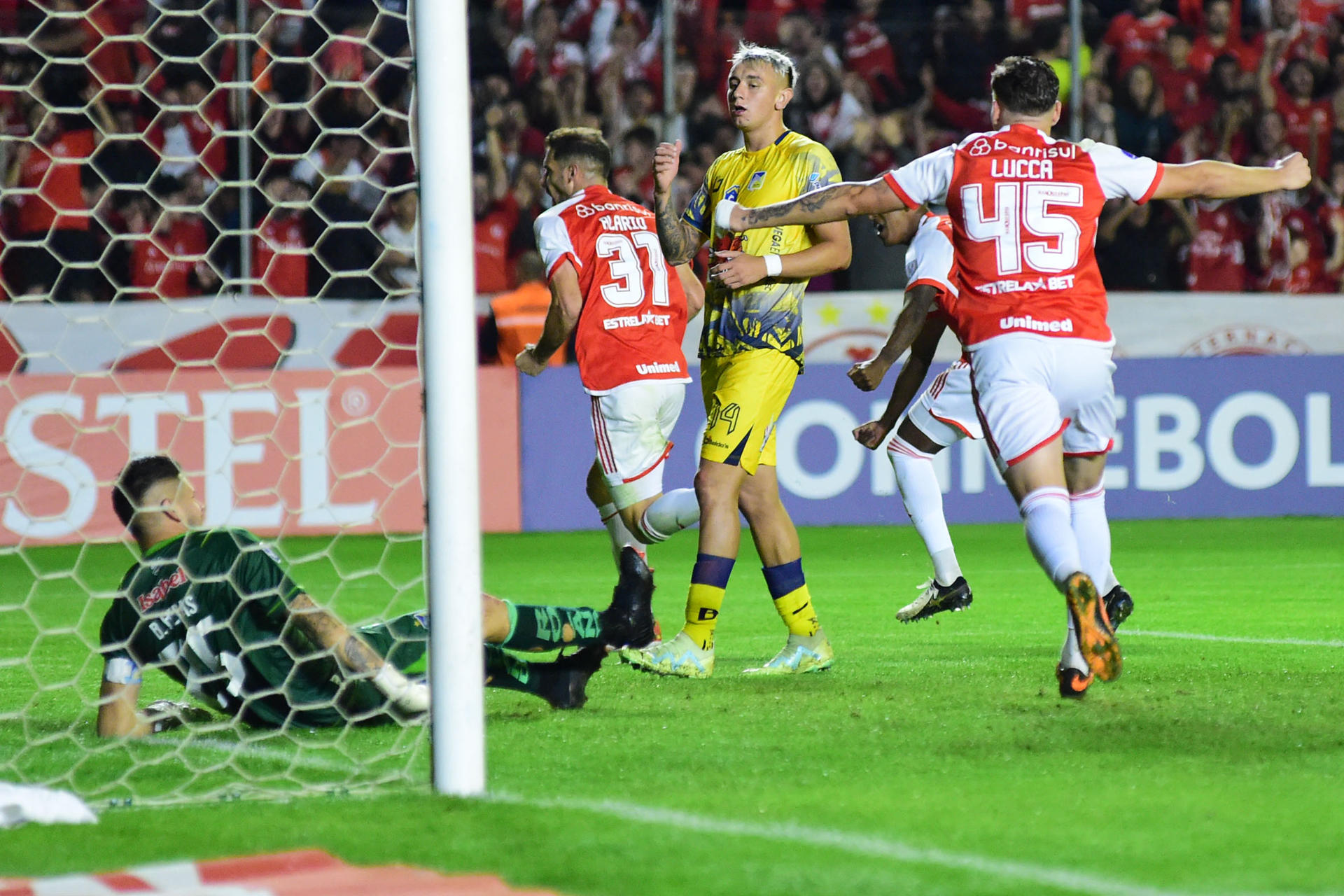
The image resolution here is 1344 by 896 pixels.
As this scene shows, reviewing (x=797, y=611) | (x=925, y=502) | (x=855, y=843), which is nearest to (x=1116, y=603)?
(x=797, y=611)

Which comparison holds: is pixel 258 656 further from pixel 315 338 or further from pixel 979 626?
pixel 315 338

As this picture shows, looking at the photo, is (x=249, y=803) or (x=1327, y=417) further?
(x=1327, y=417)

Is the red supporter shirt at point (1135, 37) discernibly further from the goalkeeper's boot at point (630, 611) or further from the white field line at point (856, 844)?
the white field line at point (856, 844)

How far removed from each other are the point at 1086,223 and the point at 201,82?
7.53m

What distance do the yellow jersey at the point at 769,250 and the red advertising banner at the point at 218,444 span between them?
179 inches

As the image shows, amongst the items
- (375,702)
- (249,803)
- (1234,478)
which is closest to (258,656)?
(375,702)

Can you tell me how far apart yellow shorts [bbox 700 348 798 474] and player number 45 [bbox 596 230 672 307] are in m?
0.54

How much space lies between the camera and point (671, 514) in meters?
5.95

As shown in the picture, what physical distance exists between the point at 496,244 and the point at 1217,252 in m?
5.11

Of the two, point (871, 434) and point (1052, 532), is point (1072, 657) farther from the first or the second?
point (871, 434)

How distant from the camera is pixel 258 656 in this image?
4.43m

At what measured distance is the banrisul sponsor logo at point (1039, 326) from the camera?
195 inches

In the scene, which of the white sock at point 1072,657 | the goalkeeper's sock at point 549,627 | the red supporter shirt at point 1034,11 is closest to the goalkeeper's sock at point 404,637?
the goalkeeper's sock at point 549,627

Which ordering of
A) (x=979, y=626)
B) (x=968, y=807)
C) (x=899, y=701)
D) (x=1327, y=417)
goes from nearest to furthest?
(x=968, y=807) → (x=899, y=701) → (x=979, y=626) → (x=1327, y=417)
